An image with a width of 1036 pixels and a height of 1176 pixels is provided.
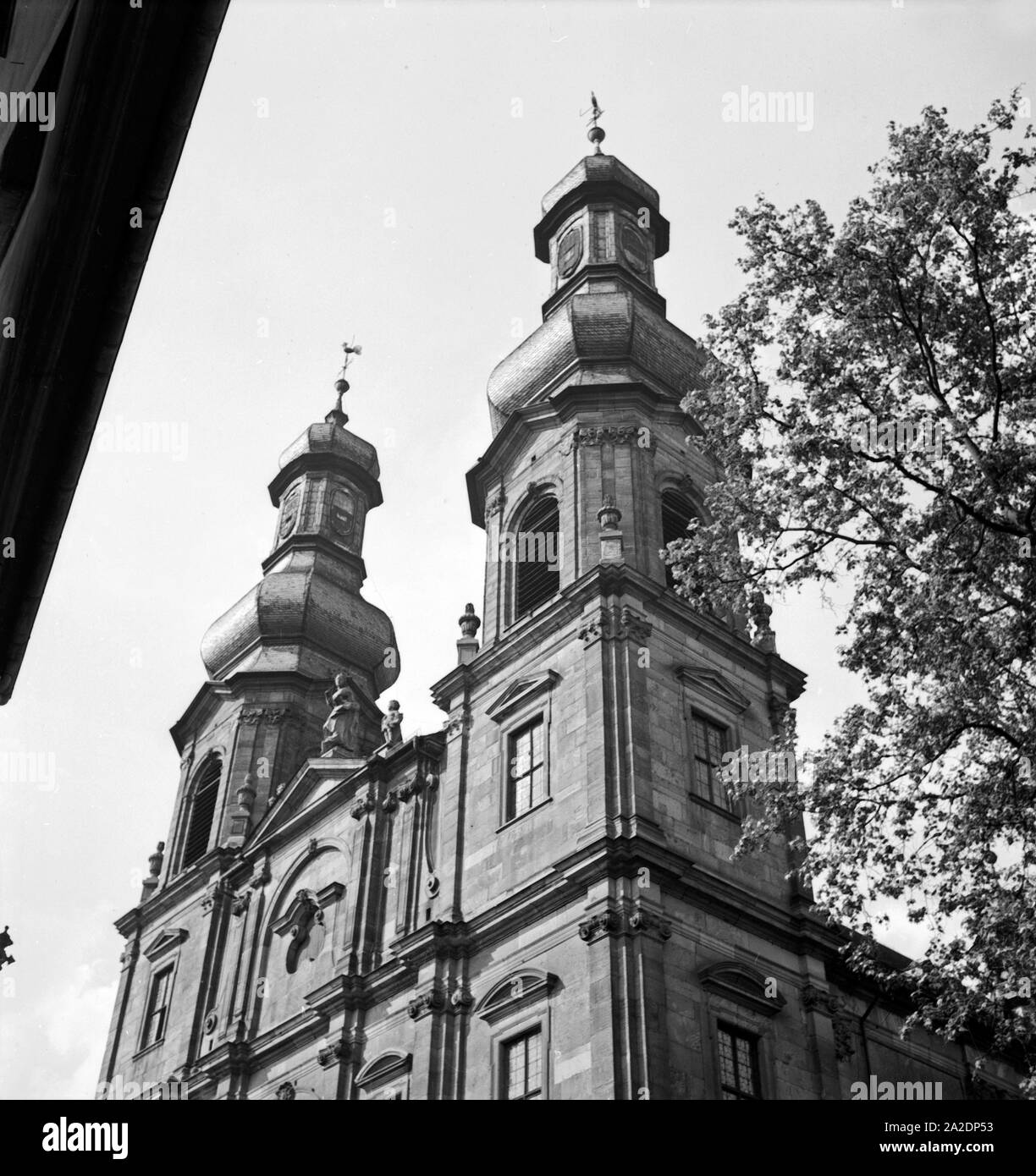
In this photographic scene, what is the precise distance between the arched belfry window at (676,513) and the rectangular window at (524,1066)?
10461 mm

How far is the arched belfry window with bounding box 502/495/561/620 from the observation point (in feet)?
86.5

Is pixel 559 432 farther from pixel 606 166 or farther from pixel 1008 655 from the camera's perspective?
pixel 1008 655

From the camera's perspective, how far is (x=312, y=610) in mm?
37594

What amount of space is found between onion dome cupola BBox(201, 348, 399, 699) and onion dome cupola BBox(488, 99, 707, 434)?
30.1 feet

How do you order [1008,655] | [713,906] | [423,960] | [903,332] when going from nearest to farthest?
[1008,655] < [903,332] < [713,906] < [423,960]

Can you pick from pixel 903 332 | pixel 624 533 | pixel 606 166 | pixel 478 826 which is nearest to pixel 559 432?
pixel 624 533

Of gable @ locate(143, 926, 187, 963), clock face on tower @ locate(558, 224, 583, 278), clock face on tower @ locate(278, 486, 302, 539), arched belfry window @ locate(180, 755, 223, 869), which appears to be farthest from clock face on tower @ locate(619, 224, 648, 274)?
gable @ locate(143, 926, 187, 963)

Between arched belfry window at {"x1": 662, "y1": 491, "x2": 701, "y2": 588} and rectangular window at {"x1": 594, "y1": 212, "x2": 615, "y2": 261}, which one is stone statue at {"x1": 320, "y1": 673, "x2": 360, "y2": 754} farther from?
rectangular window at {"x1": 594, "y1": 212, "x2": 615, "y2": 261}

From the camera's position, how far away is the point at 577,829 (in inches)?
838

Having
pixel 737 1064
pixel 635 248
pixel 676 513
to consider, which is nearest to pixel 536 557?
pixel 676 513

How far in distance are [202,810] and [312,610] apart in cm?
617

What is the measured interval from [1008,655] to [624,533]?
1192 cm

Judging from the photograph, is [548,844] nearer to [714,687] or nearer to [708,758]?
[708,758]

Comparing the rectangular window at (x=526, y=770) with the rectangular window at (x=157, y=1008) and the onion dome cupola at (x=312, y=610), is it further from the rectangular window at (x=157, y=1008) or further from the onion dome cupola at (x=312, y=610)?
the onion dome cupola at (x=312, y=610)
